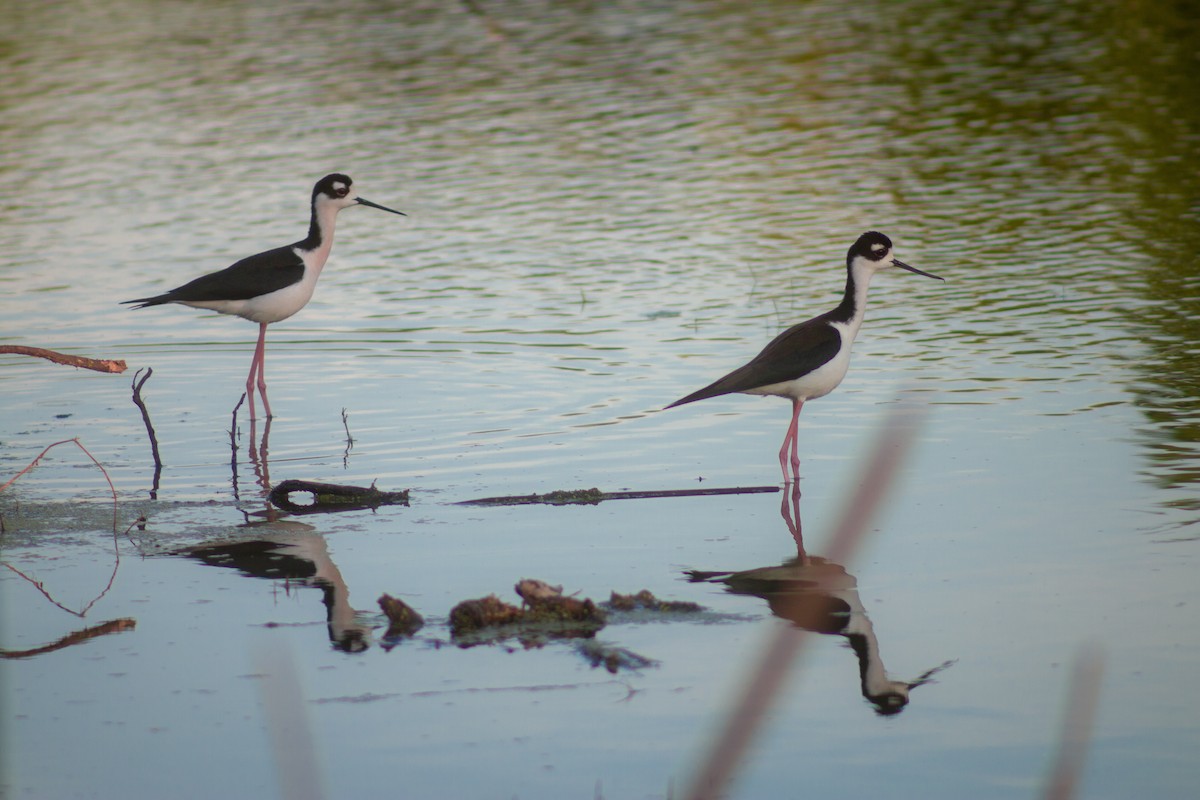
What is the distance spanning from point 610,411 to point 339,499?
2.53 meters

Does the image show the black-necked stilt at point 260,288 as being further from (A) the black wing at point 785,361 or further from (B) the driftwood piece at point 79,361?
(B) the driftwood piece at point 79,361

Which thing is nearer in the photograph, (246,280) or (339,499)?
(339,499)

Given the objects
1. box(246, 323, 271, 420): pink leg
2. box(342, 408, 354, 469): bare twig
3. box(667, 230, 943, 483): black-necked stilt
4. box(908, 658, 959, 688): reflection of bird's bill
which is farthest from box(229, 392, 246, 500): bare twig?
box(908, 658, 959, 688): reflection of bird's bill

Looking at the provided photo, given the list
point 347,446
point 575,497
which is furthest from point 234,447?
point 575,497

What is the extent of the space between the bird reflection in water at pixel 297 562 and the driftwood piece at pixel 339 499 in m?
0.26

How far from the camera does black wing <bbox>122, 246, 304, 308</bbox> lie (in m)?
11.5

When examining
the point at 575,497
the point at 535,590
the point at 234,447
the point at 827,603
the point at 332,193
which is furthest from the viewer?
the point at 332,193

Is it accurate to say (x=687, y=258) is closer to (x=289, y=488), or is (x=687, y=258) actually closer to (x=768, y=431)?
(x=768, y=431)

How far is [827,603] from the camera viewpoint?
6.80 metres

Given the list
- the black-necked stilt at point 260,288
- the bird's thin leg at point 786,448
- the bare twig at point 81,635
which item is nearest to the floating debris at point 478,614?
the bare twig at point 81,635

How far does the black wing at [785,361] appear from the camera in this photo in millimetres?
9070

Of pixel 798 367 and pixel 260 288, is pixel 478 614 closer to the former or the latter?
pixel 798 367

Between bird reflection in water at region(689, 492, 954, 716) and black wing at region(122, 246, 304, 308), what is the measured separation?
5.28m

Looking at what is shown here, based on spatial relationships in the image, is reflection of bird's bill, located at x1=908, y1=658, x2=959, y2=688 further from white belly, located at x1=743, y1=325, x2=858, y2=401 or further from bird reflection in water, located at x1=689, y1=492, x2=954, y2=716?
white belly, located at x1=743, y1=325, x2=858, y2=401
